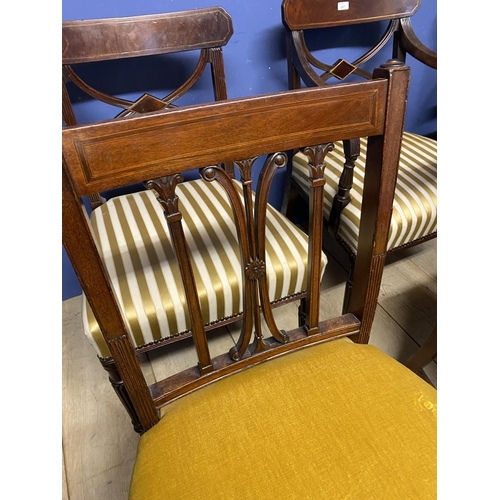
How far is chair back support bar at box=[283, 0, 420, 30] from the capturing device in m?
0.91

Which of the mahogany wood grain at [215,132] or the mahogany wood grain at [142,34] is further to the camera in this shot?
the mahogany wood grain at [142,34]

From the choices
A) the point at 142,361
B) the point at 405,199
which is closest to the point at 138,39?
the point at 405,199

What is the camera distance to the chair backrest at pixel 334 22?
92 centimetres

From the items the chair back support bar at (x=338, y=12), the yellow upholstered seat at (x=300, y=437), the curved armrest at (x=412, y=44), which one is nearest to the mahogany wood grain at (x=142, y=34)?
the chair back support bar at (x=338, y=12)

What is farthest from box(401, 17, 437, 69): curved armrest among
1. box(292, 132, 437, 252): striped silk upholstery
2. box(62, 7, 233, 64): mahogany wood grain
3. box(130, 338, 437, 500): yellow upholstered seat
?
box(130, 338, 437, 500): yellow upholstered seat

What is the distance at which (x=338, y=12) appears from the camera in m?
0.97

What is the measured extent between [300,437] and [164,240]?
17.9 inches

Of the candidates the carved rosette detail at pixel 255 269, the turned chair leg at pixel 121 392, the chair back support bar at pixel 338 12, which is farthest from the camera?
the chair back support bar at pixel 338 12

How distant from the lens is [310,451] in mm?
462

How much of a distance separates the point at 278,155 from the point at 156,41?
23.5 inches

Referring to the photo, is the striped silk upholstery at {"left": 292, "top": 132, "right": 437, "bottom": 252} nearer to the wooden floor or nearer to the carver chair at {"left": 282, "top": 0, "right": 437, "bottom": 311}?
the carver chair at {"left": 282, "top": 0, "right": 437, "bottom": 311}

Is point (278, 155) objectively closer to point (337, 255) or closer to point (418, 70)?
point (337, 255)

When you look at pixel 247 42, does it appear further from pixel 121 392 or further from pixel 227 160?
pixel 121 392

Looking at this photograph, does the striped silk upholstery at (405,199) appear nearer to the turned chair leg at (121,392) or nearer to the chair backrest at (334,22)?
the chair backrest at (334,22)
